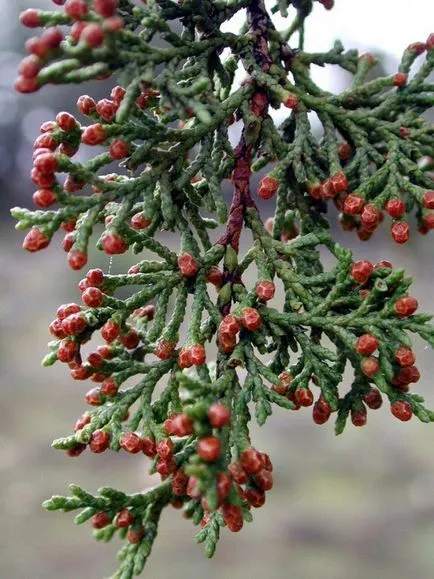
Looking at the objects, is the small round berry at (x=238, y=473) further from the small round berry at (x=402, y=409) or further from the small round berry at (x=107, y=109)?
the small round berry at (x=107, y=109)

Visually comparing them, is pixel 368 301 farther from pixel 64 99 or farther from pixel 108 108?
pixel 64 99

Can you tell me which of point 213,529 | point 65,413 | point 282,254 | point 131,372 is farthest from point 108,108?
point 65,413

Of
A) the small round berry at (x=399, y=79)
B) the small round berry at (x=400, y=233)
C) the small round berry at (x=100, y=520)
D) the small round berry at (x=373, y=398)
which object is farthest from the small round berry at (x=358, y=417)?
the small round berry at (x=399, y=79)

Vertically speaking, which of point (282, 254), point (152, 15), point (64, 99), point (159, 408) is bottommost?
point (159, 408)

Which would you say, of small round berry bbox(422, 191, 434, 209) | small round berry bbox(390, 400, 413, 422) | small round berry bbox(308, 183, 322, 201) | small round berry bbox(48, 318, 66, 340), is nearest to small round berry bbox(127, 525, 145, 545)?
small round berry bbox(48, 318, 66, 340)

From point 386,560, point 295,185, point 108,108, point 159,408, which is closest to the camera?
point 108,108

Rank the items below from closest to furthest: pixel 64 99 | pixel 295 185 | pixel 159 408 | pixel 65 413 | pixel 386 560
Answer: pixel 159 408 → pixel 295 185 → pixel 386 560 → pixel 65 413 → pixel 64 99

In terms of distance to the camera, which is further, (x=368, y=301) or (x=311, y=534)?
(x=311, y=534)
